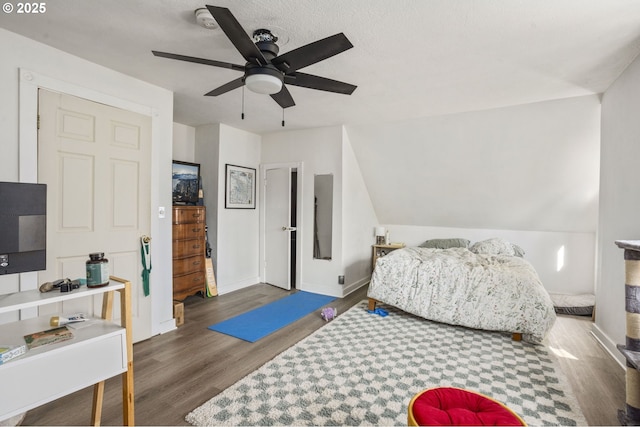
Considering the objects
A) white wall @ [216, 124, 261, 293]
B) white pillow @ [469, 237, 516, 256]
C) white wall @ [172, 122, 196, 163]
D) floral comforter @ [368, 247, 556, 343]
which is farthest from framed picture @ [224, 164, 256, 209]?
white pillow @ [469, 237, 516, 256]

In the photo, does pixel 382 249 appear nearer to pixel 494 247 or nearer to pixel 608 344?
pixel 494 247

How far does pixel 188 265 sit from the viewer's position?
415cm

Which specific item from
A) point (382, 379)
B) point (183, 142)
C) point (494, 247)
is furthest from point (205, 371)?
point (494, 247)

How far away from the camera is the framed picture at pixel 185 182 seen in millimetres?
4309

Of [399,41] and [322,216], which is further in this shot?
[322,216]

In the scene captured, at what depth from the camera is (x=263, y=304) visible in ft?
13.8

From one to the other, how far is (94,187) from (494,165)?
15.5ft

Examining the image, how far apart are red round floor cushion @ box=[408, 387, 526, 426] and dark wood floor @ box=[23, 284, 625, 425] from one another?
43.8 inches

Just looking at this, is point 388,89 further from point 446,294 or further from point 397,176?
point 446,294

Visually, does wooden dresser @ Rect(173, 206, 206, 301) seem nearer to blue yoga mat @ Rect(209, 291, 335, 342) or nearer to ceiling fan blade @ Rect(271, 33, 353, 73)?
blue yoga mat @ Rect(209, 291, 335, 342)

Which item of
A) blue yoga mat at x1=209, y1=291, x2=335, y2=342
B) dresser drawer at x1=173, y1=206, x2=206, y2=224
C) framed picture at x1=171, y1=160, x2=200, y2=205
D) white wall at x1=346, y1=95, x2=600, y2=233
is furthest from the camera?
framed picture at x1=171, y1=160, x2=200, y2=205

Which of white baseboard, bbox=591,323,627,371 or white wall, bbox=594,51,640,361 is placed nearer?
white wall, bbox=594,51,640,361

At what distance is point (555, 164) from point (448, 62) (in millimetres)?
2561

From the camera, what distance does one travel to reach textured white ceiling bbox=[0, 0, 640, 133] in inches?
74.3
